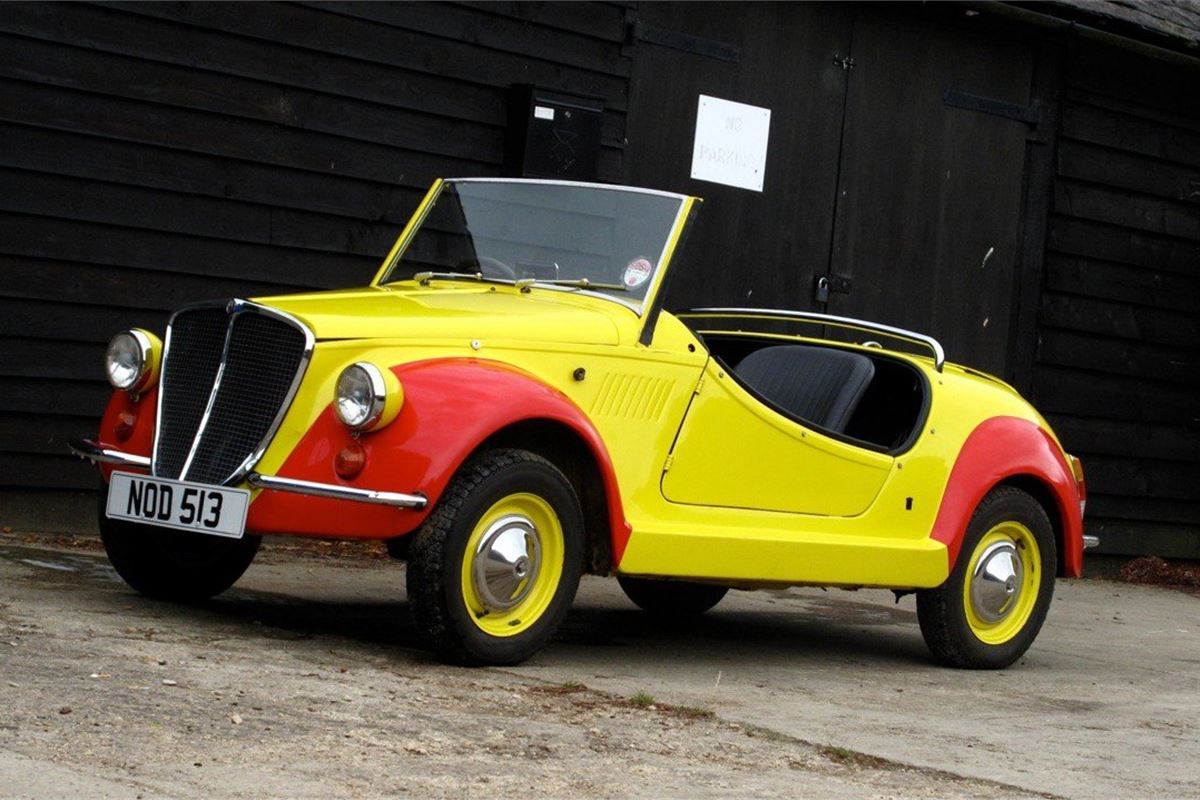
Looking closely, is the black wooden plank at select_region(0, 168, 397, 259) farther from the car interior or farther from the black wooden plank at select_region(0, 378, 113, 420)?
the car interior

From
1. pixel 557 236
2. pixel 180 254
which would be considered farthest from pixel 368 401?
pixel 180 254

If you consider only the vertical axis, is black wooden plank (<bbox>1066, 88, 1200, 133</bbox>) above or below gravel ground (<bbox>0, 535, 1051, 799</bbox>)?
above

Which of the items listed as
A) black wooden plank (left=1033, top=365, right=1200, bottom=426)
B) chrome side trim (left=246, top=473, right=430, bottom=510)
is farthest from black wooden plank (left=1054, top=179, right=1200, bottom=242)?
chrome side trim (left=246, top=473, right=430, bottom=510)

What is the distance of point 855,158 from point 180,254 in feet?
15.7

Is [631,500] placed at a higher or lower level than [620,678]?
higher

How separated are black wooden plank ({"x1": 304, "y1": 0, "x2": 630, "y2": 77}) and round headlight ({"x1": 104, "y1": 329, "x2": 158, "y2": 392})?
11.6ft

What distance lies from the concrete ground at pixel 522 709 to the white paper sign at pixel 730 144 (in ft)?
12.7

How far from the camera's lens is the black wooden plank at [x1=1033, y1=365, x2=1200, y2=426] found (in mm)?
13281

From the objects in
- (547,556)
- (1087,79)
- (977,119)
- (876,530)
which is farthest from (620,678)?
(1087,79)

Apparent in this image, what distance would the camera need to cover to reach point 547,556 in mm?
5930

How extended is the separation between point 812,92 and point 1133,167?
10.6 feet

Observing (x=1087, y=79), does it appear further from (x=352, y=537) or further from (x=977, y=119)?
(x=352, y=537)

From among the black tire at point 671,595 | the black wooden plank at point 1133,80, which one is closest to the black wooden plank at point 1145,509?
the black wooden plank at point 1133,80

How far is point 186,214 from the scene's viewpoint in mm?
9109
